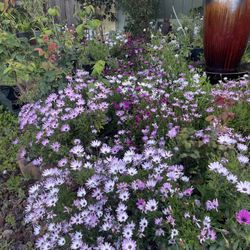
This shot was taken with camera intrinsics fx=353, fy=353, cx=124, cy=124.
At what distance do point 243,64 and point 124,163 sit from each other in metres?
3.17

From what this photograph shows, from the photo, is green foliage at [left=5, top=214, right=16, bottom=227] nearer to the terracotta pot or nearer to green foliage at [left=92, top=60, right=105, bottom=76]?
green foliage at [left=92, top=60, right=105, bottom=76]

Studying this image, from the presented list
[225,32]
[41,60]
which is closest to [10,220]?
[41,60]

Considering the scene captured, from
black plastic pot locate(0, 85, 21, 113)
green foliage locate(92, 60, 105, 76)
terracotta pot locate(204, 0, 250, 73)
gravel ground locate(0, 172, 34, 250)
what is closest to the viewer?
gravel ground locate(0, 172, 34, 250)

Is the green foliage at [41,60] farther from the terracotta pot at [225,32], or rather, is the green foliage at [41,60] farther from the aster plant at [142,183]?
the terracotta pot at [225,32]

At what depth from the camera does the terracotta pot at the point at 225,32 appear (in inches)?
142

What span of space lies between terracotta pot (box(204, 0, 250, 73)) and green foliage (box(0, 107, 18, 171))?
2307mm

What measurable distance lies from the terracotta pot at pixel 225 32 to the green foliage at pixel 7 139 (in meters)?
2.31

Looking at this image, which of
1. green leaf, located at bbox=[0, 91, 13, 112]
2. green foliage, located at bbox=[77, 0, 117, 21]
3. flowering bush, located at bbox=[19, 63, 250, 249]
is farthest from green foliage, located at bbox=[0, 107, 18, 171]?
green foliage, located at bbox=[77, 0, 117, 21]

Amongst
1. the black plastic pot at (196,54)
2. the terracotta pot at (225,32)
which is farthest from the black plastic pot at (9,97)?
the black plastic pot at (196,54)

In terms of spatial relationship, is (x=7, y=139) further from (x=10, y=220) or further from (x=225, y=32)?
(x=225, y=32)

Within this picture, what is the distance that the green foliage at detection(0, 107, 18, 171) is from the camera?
310 cm

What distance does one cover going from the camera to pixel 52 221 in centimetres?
178

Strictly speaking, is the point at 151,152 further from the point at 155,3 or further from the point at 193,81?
the point at 155,3

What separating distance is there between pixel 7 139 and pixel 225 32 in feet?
8.23
